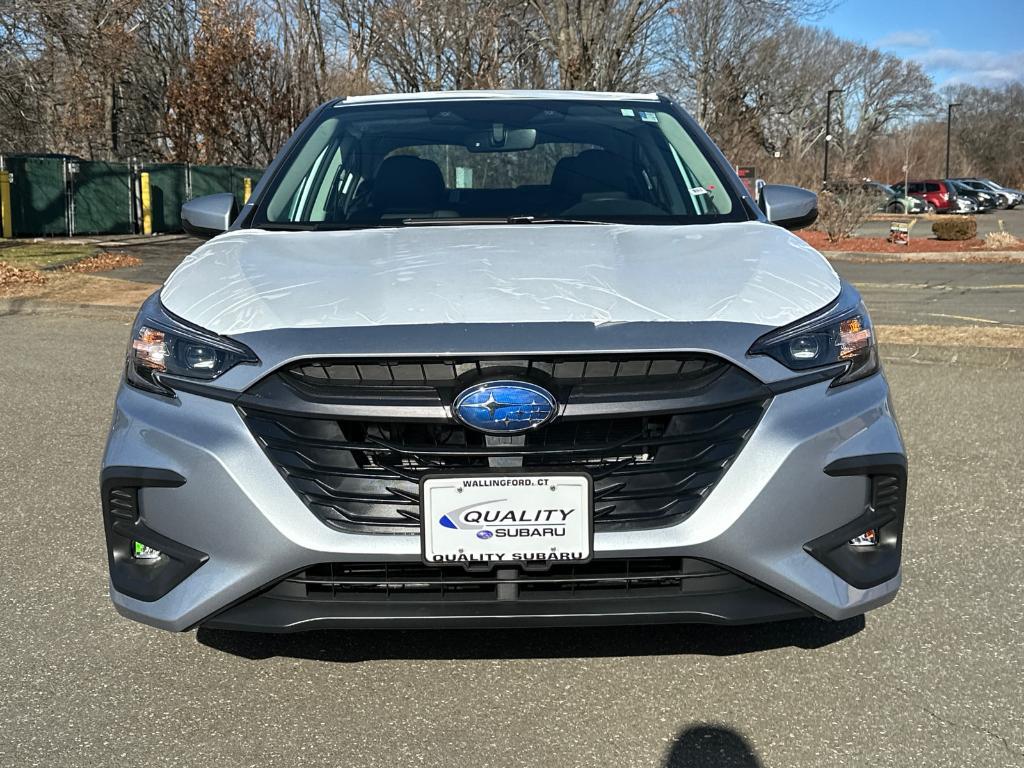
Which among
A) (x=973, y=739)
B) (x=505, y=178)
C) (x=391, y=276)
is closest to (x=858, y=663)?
(x=973, y=739)

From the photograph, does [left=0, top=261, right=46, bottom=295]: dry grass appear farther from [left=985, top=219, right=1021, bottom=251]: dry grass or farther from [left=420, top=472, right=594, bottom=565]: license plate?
[left=985, top=219, right=1021, bottom=251]: dry grass

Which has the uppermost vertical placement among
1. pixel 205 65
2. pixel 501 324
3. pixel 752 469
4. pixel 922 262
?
pixel 205 65

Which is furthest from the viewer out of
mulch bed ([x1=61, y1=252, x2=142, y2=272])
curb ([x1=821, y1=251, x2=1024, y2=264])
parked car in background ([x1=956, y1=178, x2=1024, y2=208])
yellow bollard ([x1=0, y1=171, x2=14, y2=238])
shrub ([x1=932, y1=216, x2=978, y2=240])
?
parked car in background ([x1=956, y1=178, x2=1024, y2=208])

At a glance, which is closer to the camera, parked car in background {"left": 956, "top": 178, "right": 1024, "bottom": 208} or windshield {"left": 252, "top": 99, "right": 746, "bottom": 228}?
windshield {"left": 252, "top": 99, "right": 746, "bottom": 228}

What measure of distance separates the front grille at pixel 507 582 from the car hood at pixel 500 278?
1.81 feet

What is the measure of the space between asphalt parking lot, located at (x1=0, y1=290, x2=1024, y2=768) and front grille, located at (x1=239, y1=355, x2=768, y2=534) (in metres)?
0.54

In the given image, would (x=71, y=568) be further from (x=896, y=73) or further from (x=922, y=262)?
(x=896, y=73)

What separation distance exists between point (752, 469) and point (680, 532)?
0.21 metres

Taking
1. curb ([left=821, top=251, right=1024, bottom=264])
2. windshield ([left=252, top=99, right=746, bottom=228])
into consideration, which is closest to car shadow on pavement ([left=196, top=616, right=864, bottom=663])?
windshield ([left=252, top=99, right=746, bottom=228])

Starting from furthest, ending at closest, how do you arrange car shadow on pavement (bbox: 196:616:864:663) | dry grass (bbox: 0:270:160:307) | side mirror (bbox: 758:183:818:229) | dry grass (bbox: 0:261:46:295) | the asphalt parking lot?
dry grass (bbox: 0:261:46:295) → dry grass (bbox: 0:270:160:307) → side mirror (bbox: 758:183:818:229) → car shadow on pavement (bbox: 196:616:864:663) → the asphalt parking lot

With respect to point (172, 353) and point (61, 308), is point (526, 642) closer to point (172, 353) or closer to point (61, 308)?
point (172, 353)

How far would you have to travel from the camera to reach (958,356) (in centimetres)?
765

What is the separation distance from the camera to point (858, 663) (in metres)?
2.92

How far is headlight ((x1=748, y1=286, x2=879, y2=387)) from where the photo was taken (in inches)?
97.7
